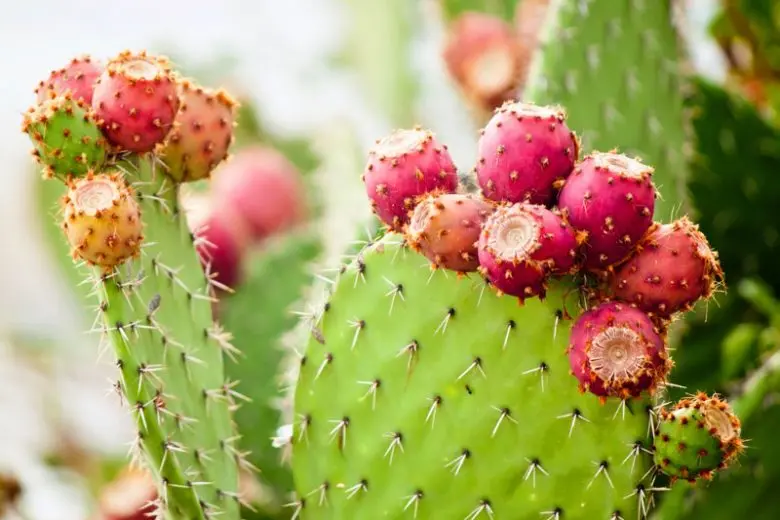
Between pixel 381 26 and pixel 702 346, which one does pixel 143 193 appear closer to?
pixel 702 346

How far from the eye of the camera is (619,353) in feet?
1.83

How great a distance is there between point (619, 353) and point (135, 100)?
1.09ft

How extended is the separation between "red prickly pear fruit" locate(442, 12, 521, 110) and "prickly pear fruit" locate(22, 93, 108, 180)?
0.76 m

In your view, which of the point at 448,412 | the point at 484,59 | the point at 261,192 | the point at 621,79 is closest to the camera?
the point at 448,412

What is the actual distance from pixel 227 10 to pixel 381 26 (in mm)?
1566

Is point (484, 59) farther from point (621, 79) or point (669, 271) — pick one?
point (669, 271)

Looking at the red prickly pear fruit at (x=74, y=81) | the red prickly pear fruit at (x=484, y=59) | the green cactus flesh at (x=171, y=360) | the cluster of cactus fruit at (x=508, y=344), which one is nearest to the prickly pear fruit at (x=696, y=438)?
the cluster of cactus fruit at (x=508, y=344)

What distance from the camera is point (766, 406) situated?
0.90m

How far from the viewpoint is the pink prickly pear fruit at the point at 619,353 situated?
552mm

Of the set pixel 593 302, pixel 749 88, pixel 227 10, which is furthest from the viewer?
pixel 227 10

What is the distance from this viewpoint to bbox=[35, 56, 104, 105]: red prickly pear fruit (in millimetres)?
624

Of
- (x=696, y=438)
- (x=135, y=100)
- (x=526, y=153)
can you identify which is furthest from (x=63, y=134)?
(x=696, y=438)

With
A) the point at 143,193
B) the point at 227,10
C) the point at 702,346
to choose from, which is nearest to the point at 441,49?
the point at 702,346

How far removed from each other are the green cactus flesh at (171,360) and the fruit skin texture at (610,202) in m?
0.28
